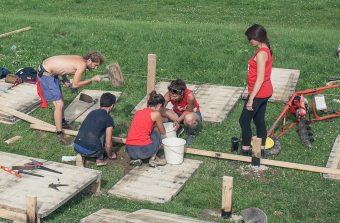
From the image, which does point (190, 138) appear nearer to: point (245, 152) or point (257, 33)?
point (245, 152)

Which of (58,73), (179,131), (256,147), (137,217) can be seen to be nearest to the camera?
(137,217)

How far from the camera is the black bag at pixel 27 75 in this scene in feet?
46.4

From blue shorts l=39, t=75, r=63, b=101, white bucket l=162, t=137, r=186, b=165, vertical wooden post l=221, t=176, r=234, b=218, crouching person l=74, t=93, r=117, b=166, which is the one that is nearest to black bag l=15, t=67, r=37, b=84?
blue shorts l=39, t=75, r=63, b=101

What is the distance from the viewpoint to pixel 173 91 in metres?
10.7

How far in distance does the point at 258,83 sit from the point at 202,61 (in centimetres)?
576

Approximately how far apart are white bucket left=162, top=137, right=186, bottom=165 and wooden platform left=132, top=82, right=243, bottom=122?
83.9 inches

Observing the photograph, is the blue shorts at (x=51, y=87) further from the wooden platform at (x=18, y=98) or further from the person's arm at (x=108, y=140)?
the person's arm at (x=108, y=140)

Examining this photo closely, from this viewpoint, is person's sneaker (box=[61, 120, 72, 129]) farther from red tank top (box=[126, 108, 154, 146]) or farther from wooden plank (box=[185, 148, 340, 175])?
wooden plank (box=[185, 148, 340, 175])

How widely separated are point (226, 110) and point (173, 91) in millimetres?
2170

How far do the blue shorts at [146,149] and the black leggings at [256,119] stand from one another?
4.89 feet

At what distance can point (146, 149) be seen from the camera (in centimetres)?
984

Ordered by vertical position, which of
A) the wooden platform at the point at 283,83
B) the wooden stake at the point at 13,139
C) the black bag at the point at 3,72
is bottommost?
the wooden stake at the point at 13,139

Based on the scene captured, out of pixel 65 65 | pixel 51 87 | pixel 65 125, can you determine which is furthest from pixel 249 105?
pixel 65 125

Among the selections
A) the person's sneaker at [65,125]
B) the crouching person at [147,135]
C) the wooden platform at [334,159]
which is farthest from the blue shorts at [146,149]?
the wooden platform at [334,159]
